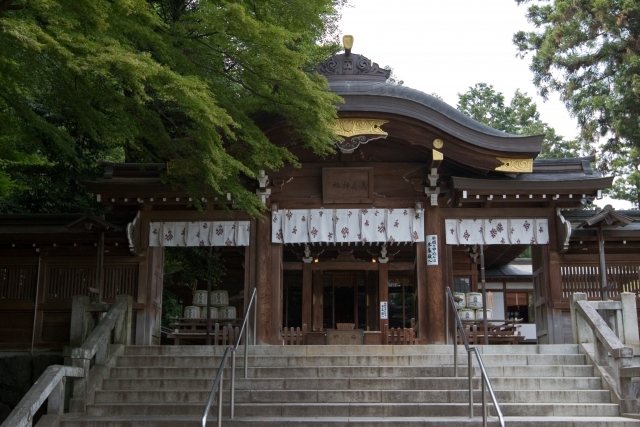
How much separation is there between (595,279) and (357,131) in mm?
5107

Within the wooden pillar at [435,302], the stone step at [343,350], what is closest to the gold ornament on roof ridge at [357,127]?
the wooden pillar at [435,302]

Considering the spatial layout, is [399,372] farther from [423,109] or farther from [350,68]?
[350,68]

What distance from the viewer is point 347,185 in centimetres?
1316

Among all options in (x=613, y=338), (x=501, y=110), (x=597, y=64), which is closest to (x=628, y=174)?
(x=597, y=64)

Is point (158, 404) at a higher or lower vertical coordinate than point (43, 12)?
lower

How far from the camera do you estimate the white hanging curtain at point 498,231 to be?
12867 millimetres

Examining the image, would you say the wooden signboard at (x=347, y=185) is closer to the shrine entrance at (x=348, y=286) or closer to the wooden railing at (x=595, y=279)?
the shrine entrance at (x=348, y=286)

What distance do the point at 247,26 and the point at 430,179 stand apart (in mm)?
5750

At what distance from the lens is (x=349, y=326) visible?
1513 cm

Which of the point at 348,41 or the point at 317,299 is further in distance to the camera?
the point at 317,299

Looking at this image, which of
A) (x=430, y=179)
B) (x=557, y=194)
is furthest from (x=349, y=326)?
(x=557, y=194)

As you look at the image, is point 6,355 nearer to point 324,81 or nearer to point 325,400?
point 325,400

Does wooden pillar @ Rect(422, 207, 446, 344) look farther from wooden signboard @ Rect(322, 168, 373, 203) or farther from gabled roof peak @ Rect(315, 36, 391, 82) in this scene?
gabled roof peak @ Rect(315, 36, 391, 82)

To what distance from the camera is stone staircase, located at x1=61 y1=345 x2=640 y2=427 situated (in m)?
8.77
